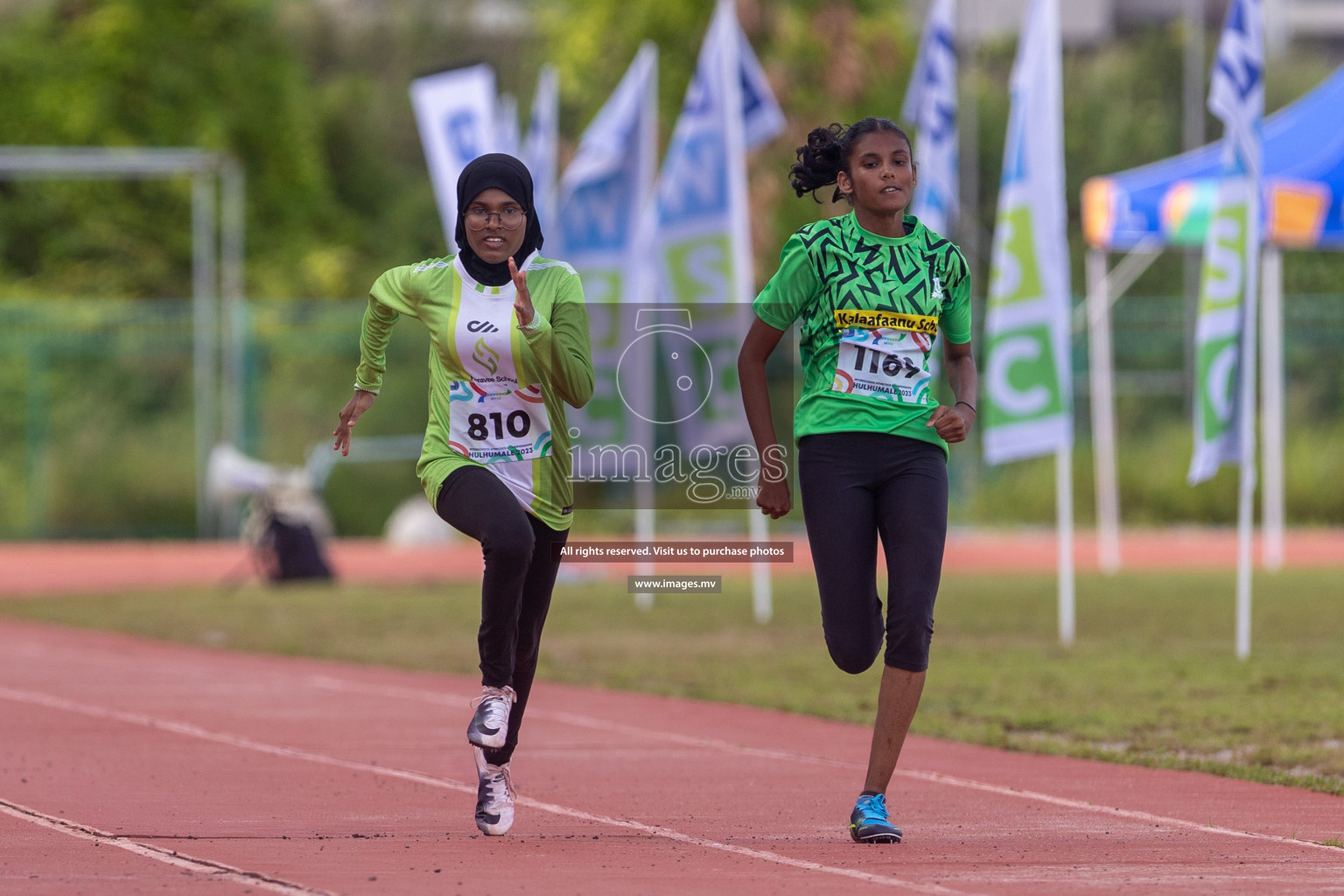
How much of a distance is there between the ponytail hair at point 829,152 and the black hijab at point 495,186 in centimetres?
86

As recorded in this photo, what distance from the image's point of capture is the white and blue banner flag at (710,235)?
1491 cm

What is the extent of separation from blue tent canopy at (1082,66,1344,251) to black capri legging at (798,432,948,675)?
12952 mm

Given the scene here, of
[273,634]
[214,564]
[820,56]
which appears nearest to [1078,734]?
[273,634]

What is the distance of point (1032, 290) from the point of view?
1365cm

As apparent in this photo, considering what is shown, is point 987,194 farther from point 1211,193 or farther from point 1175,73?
point 1211,193

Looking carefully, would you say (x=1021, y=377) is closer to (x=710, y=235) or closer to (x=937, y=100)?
(x=710, y=235)

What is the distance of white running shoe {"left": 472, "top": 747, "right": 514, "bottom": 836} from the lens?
6.62 m

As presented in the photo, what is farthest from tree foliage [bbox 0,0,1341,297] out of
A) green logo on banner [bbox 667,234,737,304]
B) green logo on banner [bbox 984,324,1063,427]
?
green logo on banner [bbox 984,324,1063,427]

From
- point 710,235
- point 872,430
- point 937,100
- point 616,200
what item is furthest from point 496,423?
point 937,100

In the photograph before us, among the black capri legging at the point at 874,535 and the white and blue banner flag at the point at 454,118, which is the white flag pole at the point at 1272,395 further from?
the black capri legging at the point at 874,535

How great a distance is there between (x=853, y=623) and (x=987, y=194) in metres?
34.7

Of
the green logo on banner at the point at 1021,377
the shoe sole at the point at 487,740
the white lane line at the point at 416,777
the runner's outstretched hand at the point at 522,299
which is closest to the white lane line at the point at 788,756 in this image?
the white lane line at the point at 416,777

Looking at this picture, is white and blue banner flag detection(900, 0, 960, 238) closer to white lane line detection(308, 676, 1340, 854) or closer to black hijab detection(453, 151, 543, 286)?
white lane line detection(308, 676, 1340, 854)

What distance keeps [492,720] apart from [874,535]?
132cm
